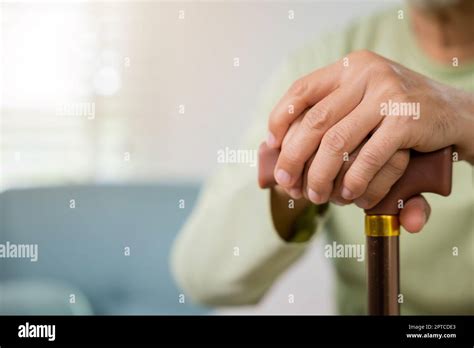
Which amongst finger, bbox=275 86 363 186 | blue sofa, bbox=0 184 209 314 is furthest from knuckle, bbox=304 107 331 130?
blue sofa, bbox=0 184 209 314

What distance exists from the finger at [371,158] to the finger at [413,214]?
0.04 meters

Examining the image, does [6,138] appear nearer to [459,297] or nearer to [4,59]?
[4,59]

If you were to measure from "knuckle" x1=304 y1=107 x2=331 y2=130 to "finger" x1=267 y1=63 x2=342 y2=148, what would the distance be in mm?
18

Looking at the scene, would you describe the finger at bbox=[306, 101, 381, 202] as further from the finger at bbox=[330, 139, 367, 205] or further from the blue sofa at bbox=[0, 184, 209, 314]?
the blue sofa at bbox=[0, 184, 209, 314]

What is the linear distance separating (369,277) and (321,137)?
0.12 m

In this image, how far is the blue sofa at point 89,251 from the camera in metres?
0.72

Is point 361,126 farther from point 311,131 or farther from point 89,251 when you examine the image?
point 89,251

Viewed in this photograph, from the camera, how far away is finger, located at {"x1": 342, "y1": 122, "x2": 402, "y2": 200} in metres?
0.49

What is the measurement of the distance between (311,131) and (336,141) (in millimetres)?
24

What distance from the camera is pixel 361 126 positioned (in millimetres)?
506

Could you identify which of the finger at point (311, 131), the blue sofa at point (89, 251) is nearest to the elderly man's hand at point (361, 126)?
the finger at point (311, 131)

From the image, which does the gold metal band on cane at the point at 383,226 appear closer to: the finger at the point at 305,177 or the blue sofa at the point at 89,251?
the finger at the point at 305,177
